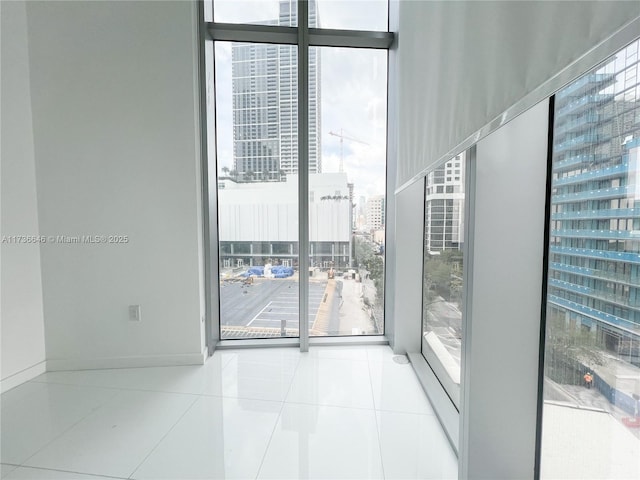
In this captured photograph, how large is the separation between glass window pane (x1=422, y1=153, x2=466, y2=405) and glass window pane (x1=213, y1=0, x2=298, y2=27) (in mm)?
1902

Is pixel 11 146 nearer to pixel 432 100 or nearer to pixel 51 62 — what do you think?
pixel 51 62

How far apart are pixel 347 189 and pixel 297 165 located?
1.69 feet

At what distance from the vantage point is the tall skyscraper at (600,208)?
76 cm

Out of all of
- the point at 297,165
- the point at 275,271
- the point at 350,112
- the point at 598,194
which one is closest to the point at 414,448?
the point at 598,194

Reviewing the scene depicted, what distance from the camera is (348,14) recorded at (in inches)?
96.2

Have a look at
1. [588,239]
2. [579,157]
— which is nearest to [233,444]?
[588,239]

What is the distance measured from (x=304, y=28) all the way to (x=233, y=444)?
3013 mm

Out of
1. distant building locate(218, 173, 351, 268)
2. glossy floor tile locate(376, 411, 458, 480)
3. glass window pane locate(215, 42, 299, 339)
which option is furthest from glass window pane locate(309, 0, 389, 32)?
glossy floor tile locate(376, 411, 458, 480)

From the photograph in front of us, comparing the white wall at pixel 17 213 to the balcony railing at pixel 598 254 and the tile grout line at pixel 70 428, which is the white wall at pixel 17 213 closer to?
the tile grout line at pixel 70 428

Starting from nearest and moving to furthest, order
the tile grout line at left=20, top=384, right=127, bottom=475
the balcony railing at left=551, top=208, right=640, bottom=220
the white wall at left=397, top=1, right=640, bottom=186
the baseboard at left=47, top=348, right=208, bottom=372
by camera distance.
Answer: the white wall at left=397, top=1, right=640, bottom=186 < the balcony railing at left=551, top=208, right=640, bottom=220 < the tile grout line at left=20, top=384, right=127, bottom=475 < the baseboard at left=47, top=348, right=208, bottom=372

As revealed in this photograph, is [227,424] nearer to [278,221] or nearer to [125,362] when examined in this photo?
[125,362]

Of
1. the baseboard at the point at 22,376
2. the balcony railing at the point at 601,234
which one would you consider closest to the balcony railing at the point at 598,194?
the balcony railing at the point at 601,234

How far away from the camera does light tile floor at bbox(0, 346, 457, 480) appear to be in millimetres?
1289

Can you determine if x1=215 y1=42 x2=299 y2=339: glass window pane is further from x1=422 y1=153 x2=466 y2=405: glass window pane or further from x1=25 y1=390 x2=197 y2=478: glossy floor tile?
x1=422 y1=153 x2=466 y2=405: glass window pane
